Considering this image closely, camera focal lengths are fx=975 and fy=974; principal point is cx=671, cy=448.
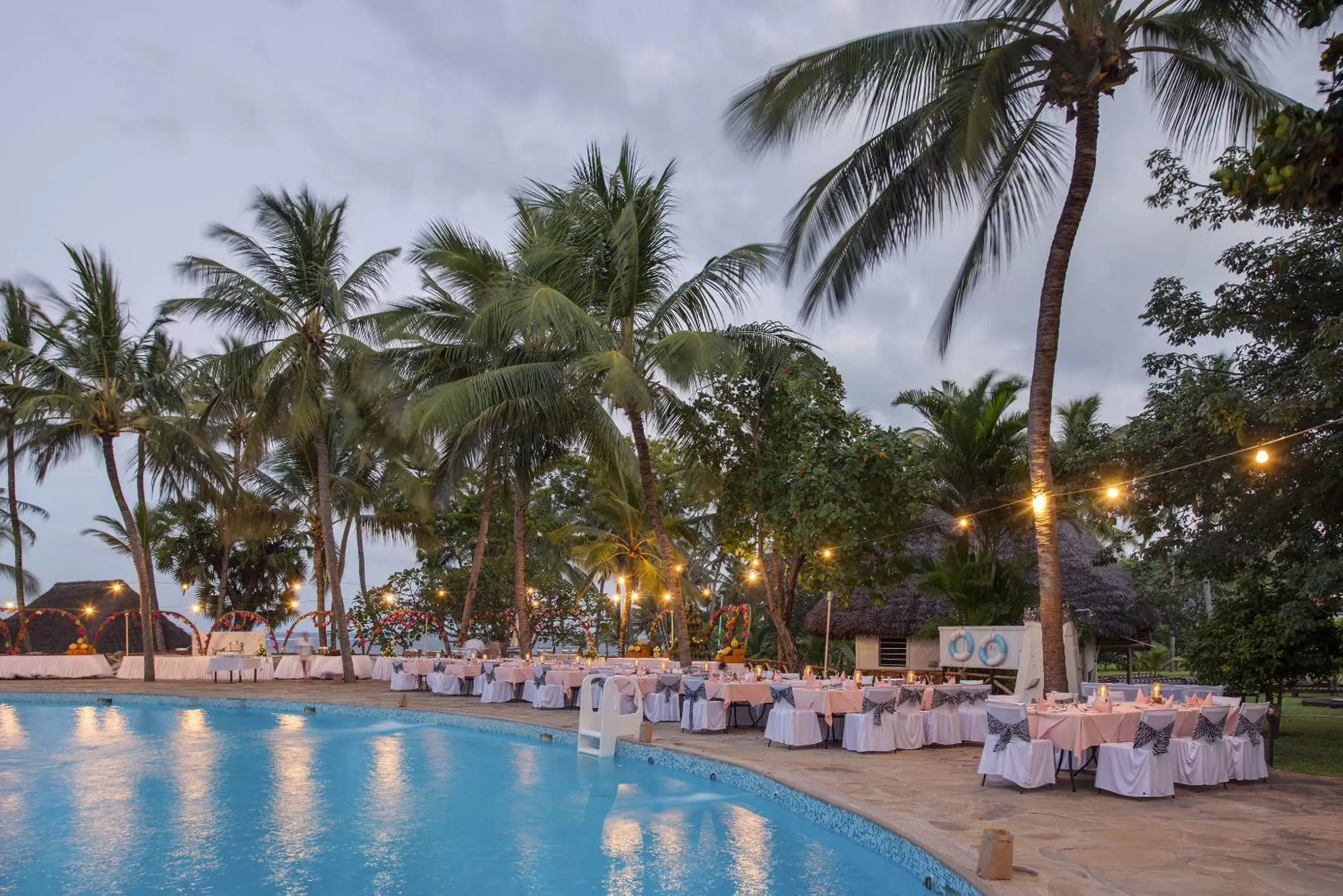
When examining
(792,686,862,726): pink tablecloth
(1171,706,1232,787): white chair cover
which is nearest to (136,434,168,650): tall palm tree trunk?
(792,686,862,726): pink tablecloth

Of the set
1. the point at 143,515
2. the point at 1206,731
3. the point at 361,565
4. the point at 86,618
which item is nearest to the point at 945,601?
the point at 1206,731

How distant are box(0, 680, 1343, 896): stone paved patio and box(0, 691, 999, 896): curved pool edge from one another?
0.06 meters

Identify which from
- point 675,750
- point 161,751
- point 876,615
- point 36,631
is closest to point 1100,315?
point 876,615

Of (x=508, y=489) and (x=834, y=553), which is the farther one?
(x=508, y=489)

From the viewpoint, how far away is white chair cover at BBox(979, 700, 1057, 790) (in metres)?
7.94

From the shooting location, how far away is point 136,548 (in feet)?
64.4

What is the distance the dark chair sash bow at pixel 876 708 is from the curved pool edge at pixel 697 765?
1.81m

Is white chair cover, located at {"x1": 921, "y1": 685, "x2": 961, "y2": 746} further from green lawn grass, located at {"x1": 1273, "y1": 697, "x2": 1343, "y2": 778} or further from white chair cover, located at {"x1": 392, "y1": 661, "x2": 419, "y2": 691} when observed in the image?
white chair cover, located at {"x1": 392, "y1": 661, "x2": 419, "y2": 691}

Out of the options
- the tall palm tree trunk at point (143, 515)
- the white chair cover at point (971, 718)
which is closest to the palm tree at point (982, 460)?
the white chair cover at point (971, 718)

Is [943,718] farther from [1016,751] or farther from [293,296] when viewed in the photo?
[293,296]

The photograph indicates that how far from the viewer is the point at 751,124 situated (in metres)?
9.20

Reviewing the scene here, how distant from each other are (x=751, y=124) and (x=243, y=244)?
12.6 meters

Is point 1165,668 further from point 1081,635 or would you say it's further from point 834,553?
point 834,553

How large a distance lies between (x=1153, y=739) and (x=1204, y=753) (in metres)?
0.76
